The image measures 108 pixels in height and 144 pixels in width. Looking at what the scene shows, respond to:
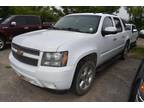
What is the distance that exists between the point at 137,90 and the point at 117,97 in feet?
4.29

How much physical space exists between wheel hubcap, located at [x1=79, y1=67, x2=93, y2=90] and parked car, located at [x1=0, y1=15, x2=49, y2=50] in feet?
17.9

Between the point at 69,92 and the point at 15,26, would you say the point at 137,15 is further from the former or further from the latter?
the point at 69,92

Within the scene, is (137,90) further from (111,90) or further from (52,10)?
(52,10)

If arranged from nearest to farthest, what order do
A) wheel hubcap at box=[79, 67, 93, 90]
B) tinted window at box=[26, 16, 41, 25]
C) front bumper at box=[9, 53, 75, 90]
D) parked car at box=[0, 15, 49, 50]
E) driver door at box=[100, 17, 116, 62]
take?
1. front bumper at box=[9, 53, 75, 90]
2. wheel hubcap at box=[79, 67, 93, 90]
3. driver door at box=[100, 17, 116, 62]
4. parked car at box=[0, 15, 49, 50]
5. tinted window at box=[26, 16, 41, 25]

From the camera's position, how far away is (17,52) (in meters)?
3.37

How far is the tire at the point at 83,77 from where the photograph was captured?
10.7 feet

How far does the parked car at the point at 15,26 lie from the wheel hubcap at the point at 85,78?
546 centimetres

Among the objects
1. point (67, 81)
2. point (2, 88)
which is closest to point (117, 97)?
point (67, 81)

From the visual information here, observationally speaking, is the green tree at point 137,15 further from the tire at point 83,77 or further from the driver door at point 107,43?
the tire at point 83,77

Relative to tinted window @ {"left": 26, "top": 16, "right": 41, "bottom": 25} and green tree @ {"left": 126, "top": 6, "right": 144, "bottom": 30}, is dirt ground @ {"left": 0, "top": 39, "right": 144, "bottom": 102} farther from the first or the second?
green tree @ {"left": 126, "top": 6, "right": 144, "bottom": 30}

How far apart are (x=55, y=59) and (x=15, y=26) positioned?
590cm

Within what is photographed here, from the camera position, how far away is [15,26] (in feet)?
26.4

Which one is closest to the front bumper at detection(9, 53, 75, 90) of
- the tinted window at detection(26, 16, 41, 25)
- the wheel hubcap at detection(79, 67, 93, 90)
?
the wheel hubcap at detection(79, 67, 93, 90)

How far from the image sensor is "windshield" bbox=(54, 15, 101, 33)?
3953 mm
